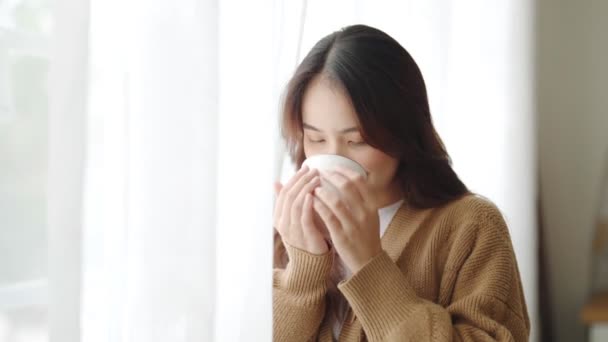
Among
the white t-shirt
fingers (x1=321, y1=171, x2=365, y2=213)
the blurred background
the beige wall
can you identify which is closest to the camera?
the blurred background

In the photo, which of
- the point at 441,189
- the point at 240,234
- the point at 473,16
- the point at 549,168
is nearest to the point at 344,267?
the point at 441,189

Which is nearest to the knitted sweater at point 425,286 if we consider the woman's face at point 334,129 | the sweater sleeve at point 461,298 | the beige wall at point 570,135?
the sweater sleeve at point 461,298

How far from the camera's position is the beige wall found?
197 cm

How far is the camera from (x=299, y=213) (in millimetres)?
814

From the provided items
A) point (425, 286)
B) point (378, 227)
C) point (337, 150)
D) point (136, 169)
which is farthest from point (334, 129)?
point (136, 169)

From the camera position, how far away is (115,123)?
1.79 ft

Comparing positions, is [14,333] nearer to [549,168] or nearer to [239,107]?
[239,107]

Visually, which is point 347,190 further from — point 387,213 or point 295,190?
point 387,213

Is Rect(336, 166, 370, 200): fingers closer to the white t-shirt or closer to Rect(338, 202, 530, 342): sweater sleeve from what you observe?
Rect(338, 202, 530, 342): sweater sleeve

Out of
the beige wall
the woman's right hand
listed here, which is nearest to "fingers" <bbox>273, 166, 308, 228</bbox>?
the woman's right hand

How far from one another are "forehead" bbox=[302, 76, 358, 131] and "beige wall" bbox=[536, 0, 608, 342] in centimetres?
137

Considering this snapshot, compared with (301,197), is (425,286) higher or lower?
lower

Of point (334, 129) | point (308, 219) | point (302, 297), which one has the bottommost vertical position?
point (302, 297)

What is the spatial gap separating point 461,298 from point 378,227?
151mm
